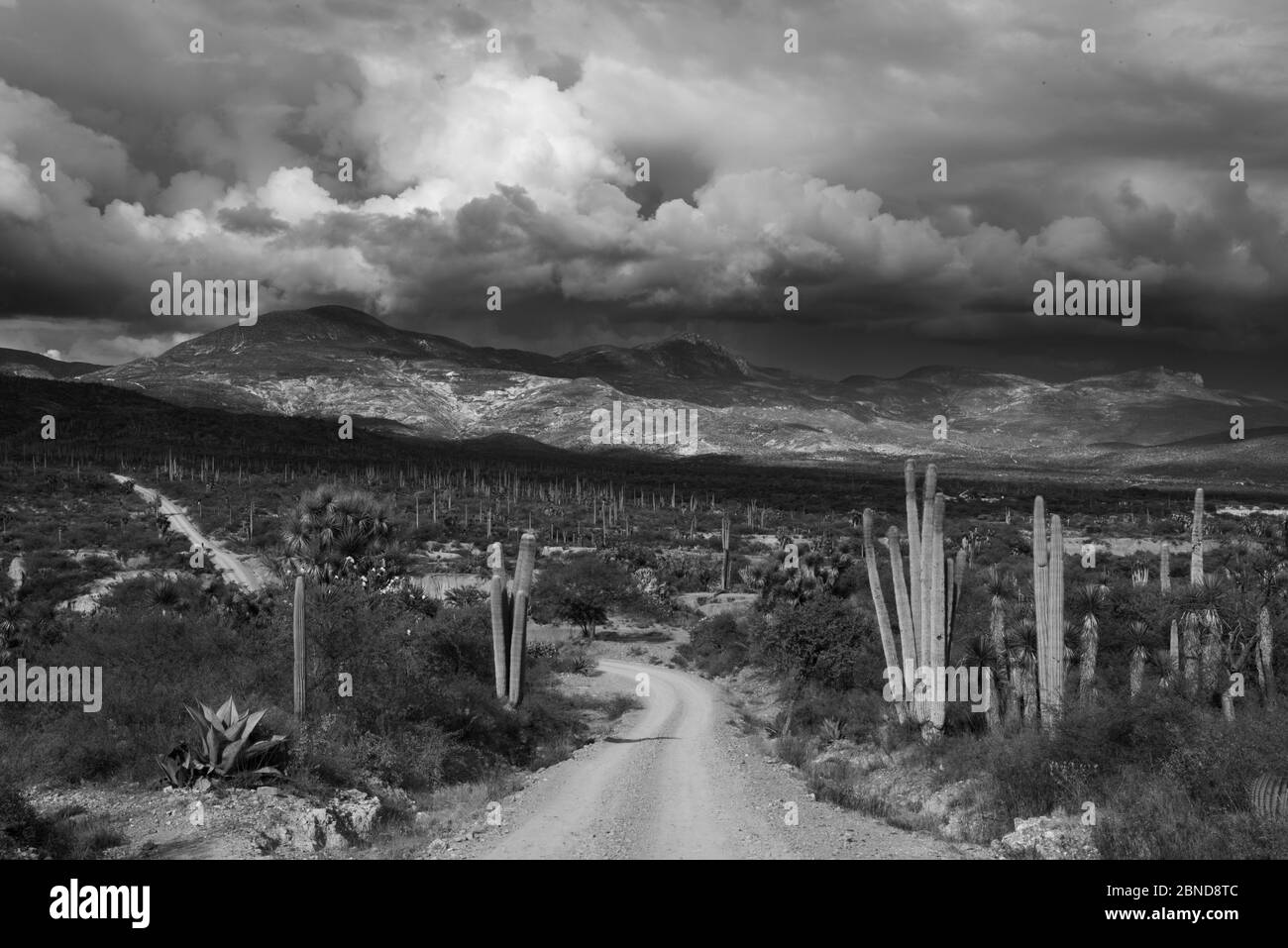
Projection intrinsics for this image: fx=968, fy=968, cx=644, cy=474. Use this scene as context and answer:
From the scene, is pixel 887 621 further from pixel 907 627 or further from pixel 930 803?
pixel 930 803

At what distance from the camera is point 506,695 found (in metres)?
22.2

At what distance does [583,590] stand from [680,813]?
31.7 m

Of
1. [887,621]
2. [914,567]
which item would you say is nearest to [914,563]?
[914,567]

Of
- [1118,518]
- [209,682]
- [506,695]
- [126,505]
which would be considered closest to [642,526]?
[126,505]

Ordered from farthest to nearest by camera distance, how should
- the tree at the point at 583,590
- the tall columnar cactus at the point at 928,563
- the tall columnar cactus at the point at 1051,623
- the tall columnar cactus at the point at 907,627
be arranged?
the tree at the point at 583,590, the tall columnar cactus at the point at 907,627, the tall columnar cactus at the point at 928,563, the tall columnar cactus at the point at 1051,623

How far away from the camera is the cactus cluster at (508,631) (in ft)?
72.2

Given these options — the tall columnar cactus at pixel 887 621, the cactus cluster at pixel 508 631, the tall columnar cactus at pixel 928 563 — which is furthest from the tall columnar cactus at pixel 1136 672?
the cactus cluster at pixel 508 631

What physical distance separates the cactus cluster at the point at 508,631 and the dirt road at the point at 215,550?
16086 mm

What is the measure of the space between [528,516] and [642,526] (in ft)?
42.1

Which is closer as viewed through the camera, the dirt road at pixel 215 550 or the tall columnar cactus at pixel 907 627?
the tall columnar cactus at pixel 907 627

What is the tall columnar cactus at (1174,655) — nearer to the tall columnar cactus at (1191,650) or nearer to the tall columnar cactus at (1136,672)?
the tall columnar cactus at (1191,650)

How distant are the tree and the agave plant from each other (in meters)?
29.0

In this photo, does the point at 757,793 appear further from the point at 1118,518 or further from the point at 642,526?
the point at 1118,518
